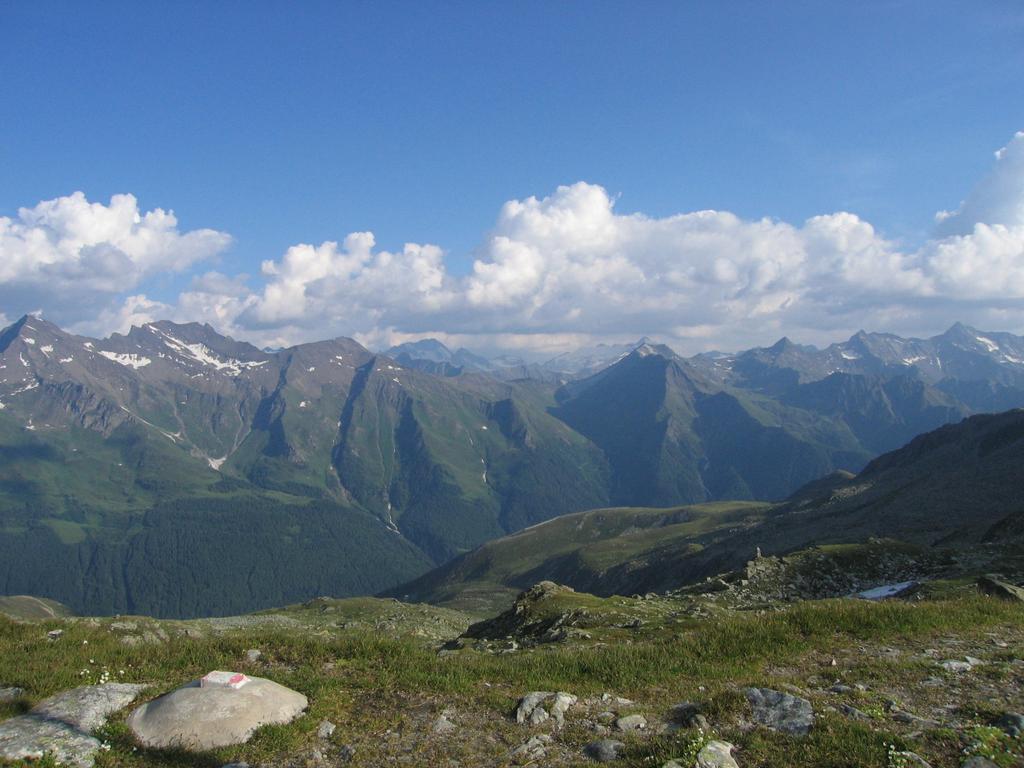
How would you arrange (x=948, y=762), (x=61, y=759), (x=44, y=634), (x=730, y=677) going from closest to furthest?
(x=948, y=762), (x=61, y=759), (x=730, y=677), (x=44, y=634)

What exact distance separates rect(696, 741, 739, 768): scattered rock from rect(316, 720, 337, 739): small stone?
752cm

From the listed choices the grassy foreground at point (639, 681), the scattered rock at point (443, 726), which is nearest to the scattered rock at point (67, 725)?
the grassy foreground at point (639, 681)

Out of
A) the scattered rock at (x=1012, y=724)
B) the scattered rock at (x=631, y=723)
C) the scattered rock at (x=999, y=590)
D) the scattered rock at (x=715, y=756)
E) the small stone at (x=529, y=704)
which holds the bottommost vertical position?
the scattered rock at (x=999, y=590)

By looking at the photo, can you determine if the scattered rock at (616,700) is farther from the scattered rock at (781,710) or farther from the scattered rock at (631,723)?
the scattered rock at (781,710)

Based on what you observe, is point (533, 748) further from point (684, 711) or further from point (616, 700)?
point (684, 711)

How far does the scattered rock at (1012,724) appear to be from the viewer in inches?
458

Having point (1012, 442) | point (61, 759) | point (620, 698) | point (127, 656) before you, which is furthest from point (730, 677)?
point (1012, 442)

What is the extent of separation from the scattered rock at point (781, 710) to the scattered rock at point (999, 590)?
1733 centimetres

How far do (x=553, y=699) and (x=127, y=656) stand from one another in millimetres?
12609

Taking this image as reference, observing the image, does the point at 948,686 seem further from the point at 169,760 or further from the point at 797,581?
the point at 797,581

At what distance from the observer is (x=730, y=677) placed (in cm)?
1577

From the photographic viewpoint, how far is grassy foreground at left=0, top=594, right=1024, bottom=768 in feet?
39.0

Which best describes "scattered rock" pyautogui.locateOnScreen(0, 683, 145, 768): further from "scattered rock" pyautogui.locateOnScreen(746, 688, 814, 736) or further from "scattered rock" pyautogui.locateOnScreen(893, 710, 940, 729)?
"scattered rock" pyautogui.locateOnScreen(893, 710, 940, 729)

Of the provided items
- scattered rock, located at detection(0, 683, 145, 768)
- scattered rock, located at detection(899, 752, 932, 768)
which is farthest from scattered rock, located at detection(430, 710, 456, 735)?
scattered rock, located at detection(899, 752, 932, 768)
